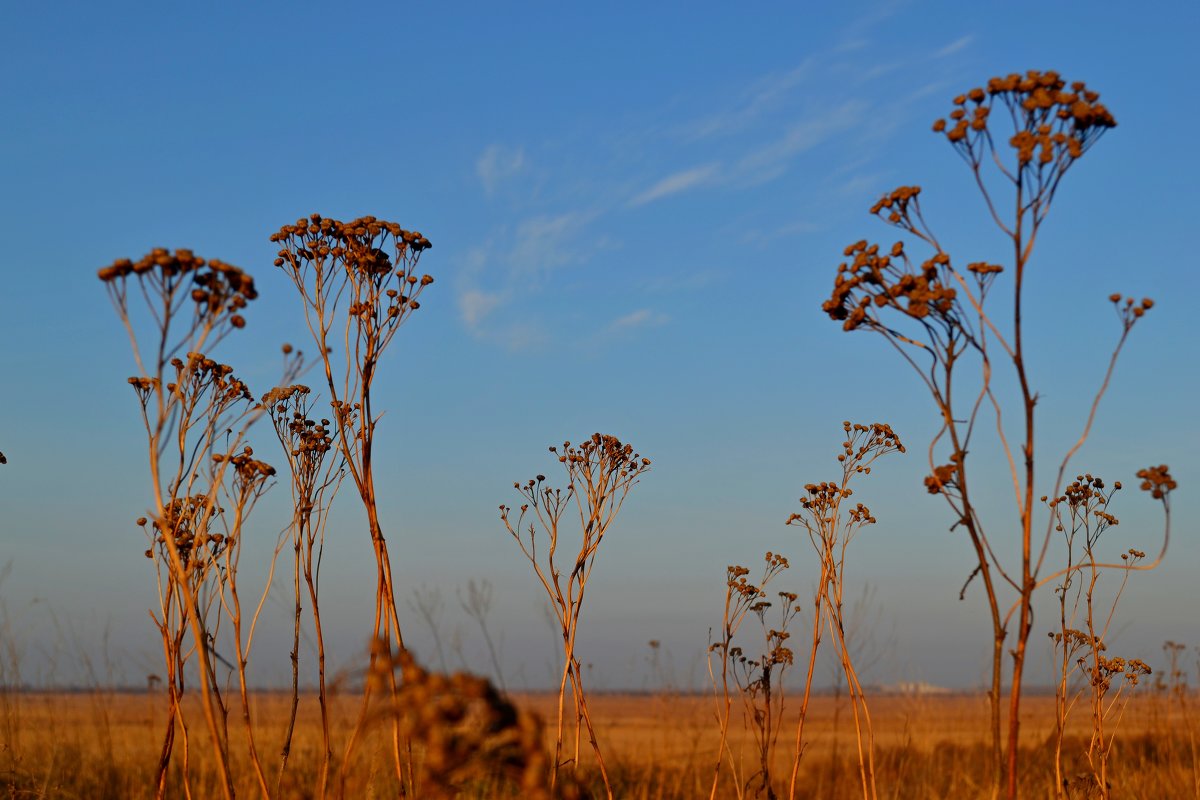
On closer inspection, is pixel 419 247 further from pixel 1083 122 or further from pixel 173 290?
pixel 1083 122

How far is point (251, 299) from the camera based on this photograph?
3.38 metres

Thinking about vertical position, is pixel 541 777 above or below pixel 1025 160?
below

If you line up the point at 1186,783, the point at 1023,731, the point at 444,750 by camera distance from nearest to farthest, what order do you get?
the point at 444,750 < the point at 1186,783 < the point at 1023,731

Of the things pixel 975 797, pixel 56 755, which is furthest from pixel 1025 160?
pixel 56 755

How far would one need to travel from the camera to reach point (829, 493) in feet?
18.9

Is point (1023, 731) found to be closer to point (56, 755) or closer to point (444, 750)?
point (56, 755)

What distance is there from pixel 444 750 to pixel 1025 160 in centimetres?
240

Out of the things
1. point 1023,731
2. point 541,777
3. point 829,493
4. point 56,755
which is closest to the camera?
point 541,777

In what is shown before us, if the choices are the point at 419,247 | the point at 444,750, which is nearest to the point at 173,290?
the point at 419,247

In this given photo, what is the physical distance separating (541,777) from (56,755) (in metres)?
11.2

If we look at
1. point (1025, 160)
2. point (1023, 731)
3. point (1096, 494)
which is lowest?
point (1023, 731)

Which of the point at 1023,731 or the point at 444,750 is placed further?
the point at 1023,731

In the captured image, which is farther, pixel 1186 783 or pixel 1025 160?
pixel 1186 783

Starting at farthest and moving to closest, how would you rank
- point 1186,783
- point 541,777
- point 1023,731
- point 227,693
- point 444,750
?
1. point 1023,731
2. point 1186,783
3. point 227,693
4. point 444,750
5. point 541,777
